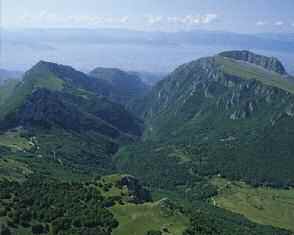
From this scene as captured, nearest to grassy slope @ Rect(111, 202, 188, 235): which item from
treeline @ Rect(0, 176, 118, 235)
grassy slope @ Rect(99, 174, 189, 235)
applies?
grassy slope @ Rect(99, 174, 189, 235)

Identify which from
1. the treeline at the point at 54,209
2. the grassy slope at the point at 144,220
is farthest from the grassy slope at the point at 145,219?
the treeline at the point at 54,209

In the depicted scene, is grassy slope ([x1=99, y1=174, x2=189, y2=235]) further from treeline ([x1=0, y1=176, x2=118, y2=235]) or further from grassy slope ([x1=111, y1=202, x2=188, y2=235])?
treeline ([x1=0, y1=176, x2=118, y2=235])

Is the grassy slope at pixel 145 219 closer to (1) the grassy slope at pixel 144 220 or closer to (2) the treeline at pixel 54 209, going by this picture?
(1) the grassy slope at pixel 144 220

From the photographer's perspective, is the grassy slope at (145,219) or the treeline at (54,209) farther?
the grassy slope at (145,219)

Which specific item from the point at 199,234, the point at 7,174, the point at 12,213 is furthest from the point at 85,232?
the point at 7,174

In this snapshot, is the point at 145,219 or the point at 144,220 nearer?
the point at 144,220

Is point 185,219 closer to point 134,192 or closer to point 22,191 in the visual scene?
point 134,192

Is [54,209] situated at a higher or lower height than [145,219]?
higher

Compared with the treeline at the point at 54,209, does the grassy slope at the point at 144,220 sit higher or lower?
lower

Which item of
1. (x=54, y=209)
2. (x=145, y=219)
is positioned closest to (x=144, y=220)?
(x=145, y=219)

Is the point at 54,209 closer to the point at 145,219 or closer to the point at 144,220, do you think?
the point at 144,220

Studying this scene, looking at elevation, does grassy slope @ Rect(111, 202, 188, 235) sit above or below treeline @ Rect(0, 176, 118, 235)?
below
